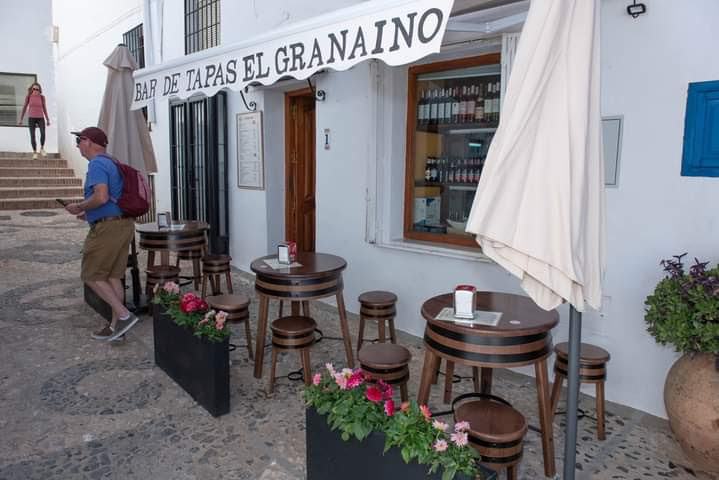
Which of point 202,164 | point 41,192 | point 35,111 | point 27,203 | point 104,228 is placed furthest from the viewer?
point 35,111

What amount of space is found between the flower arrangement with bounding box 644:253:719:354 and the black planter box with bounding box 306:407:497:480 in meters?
1.40

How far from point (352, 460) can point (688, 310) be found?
1783 mm

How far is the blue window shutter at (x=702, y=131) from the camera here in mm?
2799

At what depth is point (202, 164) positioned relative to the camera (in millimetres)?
7434

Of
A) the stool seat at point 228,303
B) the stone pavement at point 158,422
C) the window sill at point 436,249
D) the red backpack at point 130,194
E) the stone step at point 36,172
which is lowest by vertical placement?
the stone pavement at point 158,422

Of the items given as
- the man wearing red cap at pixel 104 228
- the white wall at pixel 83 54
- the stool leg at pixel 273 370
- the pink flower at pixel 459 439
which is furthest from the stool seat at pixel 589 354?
the white wall at pixel 83 54

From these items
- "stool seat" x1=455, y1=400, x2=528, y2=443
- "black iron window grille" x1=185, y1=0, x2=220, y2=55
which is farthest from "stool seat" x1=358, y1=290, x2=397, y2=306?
"black iron window grille" x1=185, y1=0, x2=220, y2=55

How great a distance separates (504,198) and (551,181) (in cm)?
17

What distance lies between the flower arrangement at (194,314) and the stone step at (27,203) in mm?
10194

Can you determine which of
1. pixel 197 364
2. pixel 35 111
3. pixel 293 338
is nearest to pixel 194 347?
pixel 197 364

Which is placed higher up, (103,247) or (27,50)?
(27,50)

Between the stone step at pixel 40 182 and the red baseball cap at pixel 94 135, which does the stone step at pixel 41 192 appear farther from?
the red baseball cap at pixel 94 135

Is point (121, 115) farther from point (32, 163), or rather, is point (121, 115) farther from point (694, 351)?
point (32, 163)

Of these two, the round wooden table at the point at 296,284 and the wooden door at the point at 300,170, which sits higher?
the wooden door at the point at 300,170
